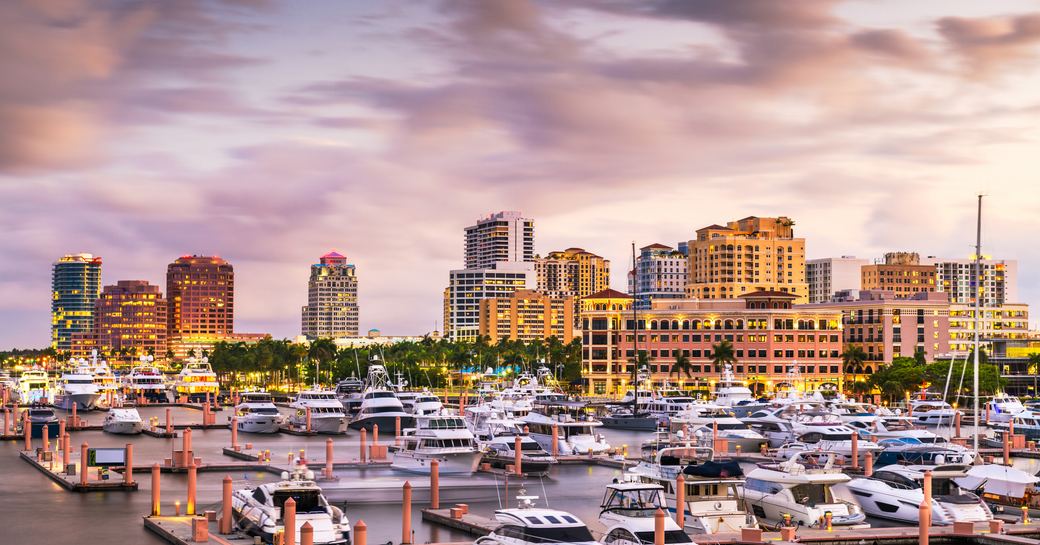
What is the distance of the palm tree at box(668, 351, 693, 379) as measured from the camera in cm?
19275

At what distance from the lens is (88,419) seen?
431ft

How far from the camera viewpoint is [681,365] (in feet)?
633

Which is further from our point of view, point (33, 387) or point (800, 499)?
point (33, 387)

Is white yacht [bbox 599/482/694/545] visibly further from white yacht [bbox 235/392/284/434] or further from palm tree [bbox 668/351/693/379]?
palm tree [bbox 668/351/693/379]

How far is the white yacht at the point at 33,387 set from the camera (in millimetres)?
170000

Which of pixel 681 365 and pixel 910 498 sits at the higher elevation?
pixel 681 365

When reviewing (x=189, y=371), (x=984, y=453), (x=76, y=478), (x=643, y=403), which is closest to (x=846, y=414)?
(x=984, y=453)

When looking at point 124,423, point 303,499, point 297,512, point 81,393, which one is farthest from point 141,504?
point 81,393

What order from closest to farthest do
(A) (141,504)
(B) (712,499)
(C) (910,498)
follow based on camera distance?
(B) (712,499) < (C) (910,498) < (A) (141,504)

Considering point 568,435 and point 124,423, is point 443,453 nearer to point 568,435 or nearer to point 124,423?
point 568,435

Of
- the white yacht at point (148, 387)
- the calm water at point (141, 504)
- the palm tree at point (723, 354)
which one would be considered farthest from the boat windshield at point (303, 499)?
the palm tree at point (723, 354)

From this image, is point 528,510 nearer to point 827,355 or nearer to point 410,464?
point 410,464

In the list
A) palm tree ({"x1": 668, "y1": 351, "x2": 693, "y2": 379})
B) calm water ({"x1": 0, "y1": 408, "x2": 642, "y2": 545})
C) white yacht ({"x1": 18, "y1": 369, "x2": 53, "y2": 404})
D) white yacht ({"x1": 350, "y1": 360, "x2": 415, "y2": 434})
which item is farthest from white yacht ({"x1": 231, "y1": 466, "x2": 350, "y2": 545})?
palm tree ({"x1": 668, "y1": 351, "x2": 693, "y2": 379})

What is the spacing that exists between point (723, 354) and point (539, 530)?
156744mm
